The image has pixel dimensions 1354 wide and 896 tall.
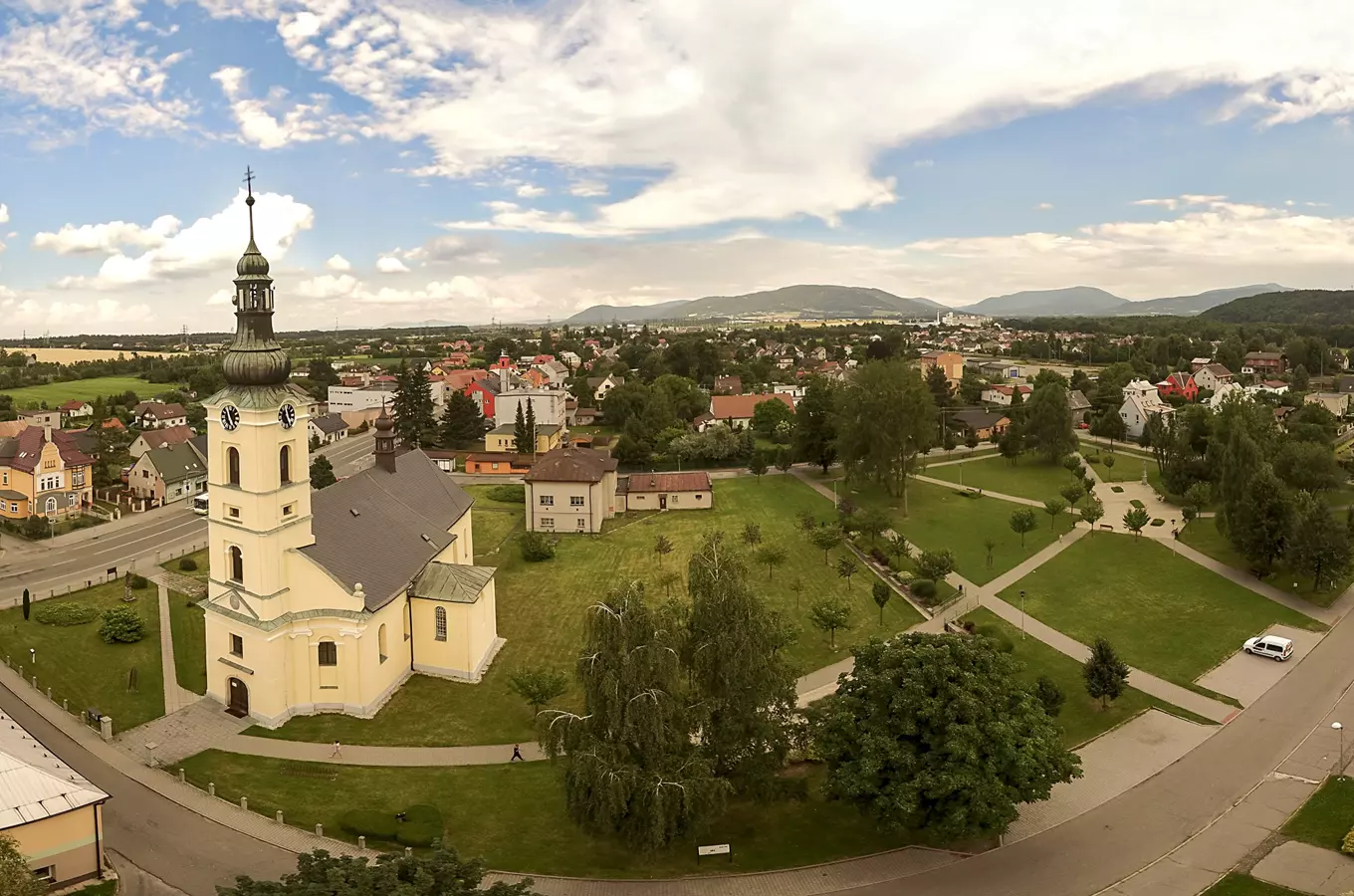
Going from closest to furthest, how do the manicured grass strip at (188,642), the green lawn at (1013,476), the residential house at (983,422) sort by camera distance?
1. the manicured grass strip at (188,642)
2. the green lawn at (1013,476)
3. the residential house at (983,422)

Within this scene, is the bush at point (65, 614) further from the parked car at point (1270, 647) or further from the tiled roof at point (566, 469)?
the parked car at point (1270, 647)

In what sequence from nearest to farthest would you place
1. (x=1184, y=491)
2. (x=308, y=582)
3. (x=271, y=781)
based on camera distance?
1. (x=271, y=781)
2. (x=308, y=582)
3. (x=1184, y=491)

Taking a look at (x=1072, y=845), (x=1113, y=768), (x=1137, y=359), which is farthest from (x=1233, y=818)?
(x=1137, y=359)

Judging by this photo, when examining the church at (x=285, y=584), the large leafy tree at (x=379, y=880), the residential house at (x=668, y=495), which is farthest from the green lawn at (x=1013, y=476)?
the large leafy tree at (x=379, y=880)

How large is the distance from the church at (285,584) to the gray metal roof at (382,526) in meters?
0.10

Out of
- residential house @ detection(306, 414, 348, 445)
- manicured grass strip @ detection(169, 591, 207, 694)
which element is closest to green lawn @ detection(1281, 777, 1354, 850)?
manicured grass strip @ detection(169, 591, 207, 694)

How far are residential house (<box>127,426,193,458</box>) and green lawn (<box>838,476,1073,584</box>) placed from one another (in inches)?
2318

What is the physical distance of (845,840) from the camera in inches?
943

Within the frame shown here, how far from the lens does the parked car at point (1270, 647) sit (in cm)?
3628

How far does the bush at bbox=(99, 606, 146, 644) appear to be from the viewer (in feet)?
125

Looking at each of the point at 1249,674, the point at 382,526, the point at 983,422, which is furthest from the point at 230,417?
the point at 983,422

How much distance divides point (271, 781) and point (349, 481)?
14.8m

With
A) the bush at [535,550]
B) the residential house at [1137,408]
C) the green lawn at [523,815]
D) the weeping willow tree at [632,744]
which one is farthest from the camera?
the residential house at [1137,408]

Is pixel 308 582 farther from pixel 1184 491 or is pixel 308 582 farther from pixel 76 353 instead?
pixel 76 353
